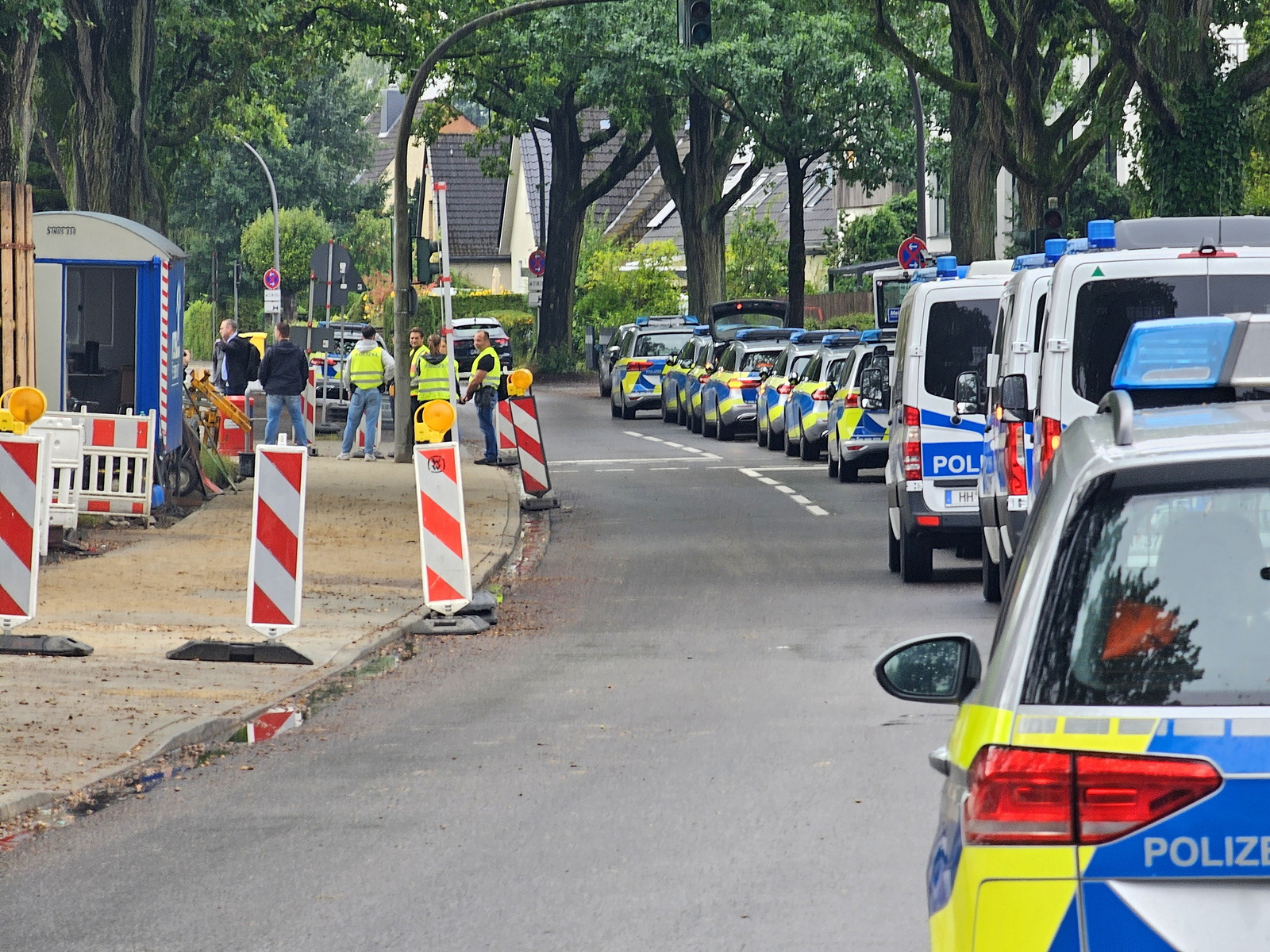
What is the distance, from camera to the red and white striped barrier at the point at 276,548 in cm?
1188

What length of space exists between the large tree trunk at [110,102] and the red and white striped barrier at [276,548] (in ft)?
55.6

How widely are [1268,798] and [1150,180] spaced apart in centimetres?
2493

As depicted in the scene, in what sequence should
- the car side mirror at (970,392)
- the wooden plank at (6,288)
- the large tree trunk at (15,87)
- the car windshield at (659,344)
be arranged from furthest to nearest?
the car windshield at (659,344) → the large tree trunk at (15,87) → the wooden plank at (6,288) → the car side mirror at (970,392)

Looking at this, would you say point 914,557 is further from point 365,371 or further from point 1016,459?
point 365,371

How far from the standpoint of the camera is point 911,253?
41.5m

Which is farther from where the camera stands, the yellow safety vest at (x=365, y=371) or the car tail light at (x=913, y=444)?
the yellow safety vest at (x=365, y=371)

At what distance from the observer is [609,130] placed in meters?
56.6

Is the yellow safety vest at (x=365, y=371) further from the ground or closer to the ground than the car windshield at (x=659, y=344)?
closer to the ground

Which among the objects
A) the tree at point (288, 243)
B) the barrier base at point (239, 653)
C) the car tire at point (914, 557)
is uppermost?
the tree at point (288, 243)

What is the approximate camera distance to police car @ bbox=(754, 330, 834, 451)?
31.6 metres

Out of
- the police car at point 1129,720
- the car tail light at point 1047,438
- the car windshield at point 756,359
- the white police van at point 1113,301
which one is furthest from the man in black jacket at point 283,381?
the police car at point 1129,720

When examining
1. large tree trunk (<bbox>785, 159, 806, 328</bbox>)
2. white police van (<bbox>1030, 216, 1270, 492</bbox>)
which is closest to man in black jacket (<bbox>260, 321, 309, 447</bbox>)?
white police van (<bbox>1030, 216, 1270, 492</bbox>)

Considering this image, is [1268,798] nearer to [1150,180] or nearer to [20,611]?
[20,611]

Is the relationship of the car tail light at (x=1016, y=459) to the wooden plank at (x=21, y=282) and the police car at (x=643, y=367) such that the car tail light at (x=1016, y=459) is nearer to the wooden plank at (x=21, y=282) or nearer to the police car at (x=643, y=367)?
the wooden plank at (x=21, y=282)
